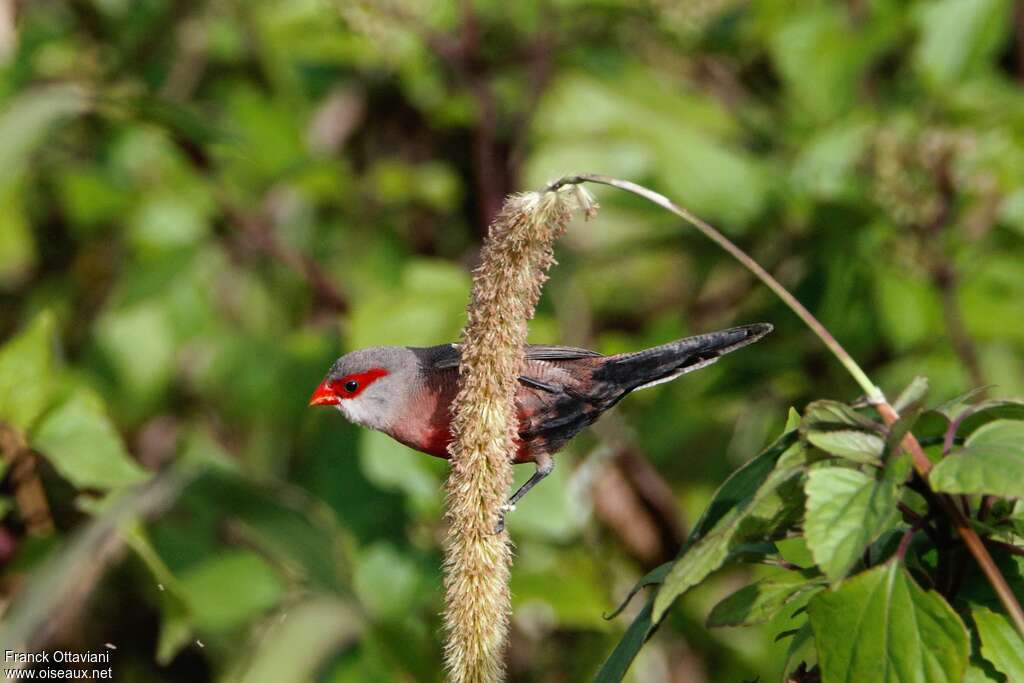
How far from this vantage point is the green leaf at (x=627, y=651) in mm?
1524

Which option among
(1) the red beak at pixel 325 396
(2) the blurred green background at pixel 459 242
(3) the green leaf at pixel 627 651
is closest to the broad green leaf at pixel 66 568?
(1) the red beak at pixel 325 396

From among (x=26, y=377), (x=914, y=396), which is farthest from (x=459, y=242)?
(x=914, y=396)

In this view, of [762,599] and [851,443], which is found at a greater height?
[851,443]

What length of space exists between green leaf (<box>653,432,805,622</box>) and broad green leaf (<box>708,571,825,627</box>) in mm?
64

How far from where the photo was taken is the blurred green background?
12.3ft

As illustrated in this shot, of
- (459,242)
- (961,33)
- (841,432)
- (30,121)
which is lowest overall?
(841,432)

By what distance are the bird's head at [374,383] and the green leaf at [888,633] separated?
26.0 inches

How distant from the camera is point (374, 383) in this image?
175 centimetres

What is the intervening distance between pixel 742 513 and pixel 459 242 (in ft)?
13.2

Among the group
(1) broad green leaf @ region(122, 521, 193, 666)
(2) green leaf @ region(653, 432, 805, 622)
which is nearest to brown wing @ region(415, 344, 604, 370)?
(2) green leaf @ region(653, 432, 805, 622)

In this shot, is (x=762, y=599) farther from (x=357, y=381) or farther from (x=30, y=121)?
(x=30, y=121)

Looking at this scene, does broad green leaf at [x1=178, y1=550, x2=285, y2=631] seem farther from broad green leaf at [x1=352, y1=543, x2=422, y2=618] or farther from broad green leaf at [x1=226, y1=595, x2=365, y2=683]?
broad green leaf at [x1=226, y1=595, x2=365, y2=683]

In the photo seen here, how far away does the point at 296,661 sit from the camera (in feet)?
6.85

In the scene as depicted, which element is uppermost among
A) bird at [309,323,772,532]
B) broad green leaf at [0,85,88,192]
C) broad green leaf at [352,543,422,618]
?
broad green leaf at [0,85,88,192]
